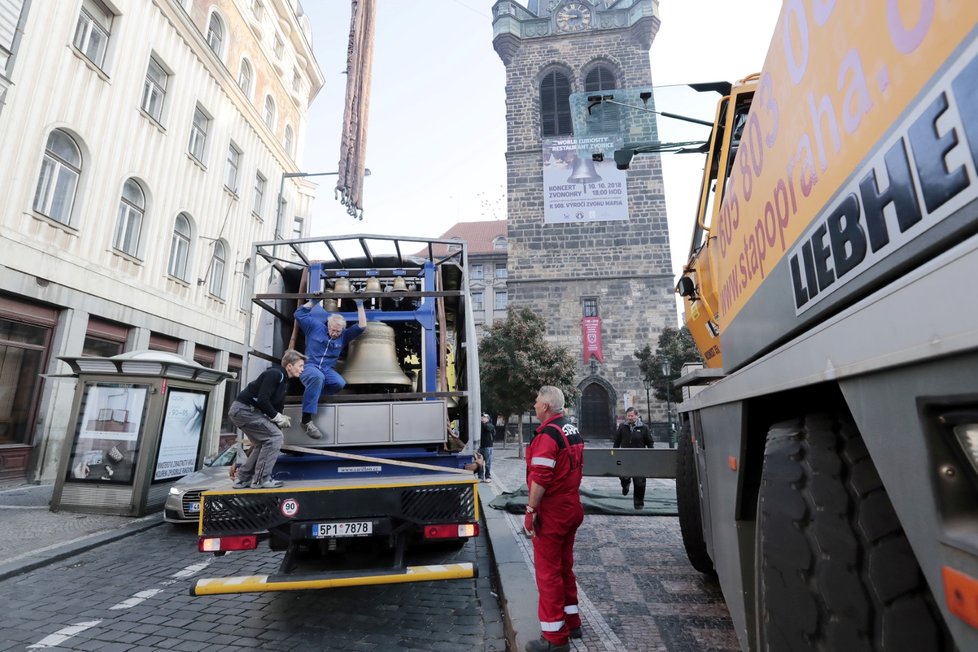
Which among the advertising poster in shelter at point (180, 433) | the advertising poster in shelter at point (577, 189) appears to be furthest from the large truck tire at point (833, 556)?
the advertising poster in shelter at point (577, 189)

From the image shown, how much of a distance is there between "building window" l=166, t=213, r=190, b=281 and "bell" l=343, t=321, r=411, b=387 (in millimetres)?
11270

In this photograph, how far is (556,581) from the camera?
321 cm

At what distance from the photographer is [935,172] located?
34.5 inches

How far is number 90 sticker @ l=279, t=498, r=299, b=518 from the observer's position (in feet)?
12.1

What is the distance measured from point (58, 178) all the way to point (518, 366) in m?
15.1

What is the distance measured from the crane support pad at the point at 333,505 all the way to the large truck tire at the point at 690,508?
1811mm

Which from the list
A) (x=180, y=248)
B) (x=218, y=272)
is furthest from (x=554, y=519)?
(x=218, y=272)

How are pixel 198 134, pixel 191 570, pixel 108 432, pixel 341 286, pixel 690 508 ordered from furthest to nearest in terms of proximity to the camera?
pixel 198 134
pixel 108 432
pixel 341 286
pixel 191 570
pixel 690 508

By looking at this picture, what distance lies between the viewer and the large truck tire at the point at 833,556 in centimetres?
108

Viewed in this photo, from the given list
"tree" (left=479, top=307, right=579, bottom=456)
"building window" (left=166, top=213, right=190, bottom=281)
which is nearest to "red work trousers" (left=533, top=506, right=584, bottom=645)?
"building window" (left=166, top=213, right=190, bottom=281)

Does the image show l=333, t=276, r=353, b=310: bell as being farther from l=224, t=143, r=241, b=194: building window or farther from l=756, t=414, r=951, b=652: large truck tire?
l=224, t=143, r=241, b=194: building window

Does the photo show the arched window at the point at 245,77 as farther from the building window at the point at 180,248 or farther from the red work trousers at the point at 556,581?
the red work trousers at the point at 556,581

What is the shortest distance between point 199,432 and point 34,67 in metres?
7.85

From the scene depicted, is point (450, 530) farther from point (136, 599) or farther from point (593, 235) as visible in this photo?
point (593, 235)
